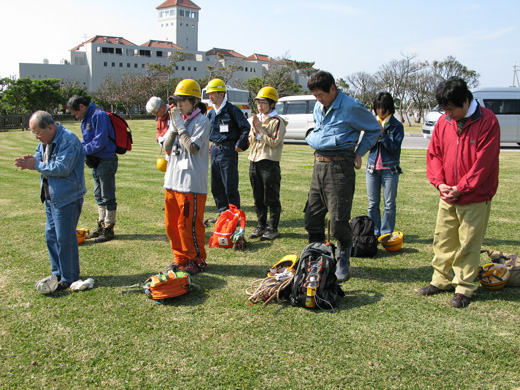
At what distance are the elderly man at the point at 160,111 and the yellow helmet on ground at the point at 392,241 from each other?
354 cm

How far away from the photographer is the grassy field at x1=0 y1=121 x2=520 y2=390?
10.00 feet

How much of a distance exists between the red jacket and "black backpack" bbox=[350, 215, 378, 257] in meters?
1.43

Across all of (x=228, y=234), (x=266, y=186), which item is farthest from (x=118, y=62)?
(x=228, y=234)

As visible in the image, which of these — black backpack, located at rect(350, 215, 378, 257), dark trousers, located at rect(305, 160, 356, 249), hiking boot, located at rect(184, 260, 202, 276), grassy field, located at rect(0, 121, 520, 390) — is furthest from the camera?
black backpack, located at rect(350, 215, 378, 257)

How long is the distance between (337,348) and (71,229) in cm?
288

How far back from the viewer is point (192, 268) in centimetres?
492

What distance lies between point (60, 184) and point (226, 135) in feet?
8.69

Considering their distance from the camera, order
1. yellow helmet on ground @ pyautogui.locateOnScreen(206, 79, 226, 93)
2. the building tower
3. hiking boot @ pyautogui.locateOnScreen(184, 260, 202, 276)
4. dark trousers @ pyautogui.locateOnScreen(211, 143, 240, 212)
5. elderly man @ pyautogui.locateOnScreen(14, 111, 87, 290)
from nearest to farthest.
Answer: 1. elderly man @ pyautogui.locateOnScreen(14, 111, 87, 290)
2. hiking boot @ pyautogui.locateOnScreen(184, 260, 202, 276)
3. yellow helmet on ground @ pyautogui.locateOnScreen(206, 79, 226, 93)
4. dark trousers @ pyautogui.locateOnScreen(211, 143, 240, 212)
5. the building tower

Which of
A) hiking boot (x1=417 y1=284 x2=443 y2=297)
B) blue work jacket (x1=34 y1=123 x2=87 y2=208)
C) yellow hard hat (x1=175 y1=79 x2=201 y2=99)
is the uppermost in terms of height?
yellow hard hat (x1=175 y1=79 x2=201 y2=99)

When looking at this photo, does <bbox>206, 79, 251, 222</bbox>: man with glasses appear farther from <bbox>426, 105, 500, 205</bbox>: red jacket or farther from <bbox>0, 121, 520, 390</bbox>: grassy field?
<bbox>426, 105, 500, 205</bbox>: red jacket

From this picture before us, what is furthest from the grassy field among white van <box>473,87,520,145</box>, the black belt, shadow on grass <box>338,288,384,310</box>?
→ white van <box>473,87,520,145</box>

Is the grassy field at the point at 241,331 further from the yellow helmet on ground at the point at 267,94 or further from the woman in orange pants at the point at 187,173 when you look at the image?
the yellow helmet on ground at the point at 267,94

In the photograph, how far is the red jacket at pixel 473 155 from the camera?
3.85 metres

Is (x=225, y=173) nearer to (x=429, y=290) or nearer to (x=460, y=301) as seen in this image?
(x=429, y=290)
